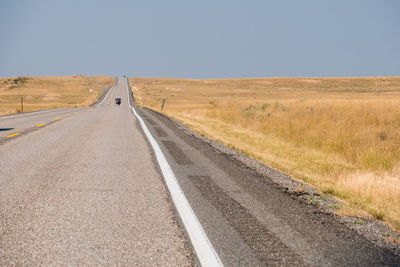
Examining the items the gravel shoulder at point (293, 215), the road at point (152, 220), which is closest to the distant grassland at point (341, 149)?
the gravel shoulder at point (293, 215)

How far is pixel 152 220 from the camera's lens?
12.5 ft

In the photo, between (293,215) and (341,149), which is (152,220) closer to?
(293,215)

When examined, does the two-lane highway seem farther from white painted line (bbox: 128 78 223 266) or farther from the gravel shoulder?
the gravel shoulder

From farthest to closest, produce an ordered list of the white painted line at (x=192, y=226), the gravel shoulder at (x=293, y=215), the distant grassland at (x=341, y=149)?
the distant grassland at (x=341, y=149) < the gravel shoulder at (x=293, y=215) < the white painted line at (x=192, y=226)

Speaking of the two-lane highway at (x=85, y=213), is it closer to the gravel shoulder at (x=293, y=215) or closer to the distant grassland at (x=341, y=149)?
the gravel shoulder at (x=293, y=215)

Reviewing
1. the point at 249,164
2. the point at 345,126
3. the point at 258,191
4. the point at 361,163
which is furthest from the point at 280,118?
the point at 258,191

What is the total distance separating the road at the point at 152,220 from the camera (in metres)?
2.94

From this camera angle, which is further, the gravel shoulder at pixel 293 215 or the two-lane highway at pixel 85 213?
the gravel shoulder at pixel 293 215

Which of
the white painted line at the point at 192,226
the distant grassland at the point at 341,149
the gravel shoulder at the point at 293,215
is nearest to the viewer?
the white painted line at the point at 192,226

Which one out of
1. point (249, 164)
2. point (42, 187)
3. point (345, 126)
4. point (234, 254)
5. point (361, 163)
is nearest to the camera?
point (234, 254)

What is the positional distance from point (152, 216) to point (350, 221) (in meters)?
2.29

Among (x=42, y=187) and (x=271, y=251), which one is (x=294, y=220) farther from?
(x=42, y=187)

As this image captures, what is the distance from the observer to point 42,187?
5020 millimetres

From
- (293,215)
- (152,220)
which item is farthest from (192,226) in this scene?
(293,215)
